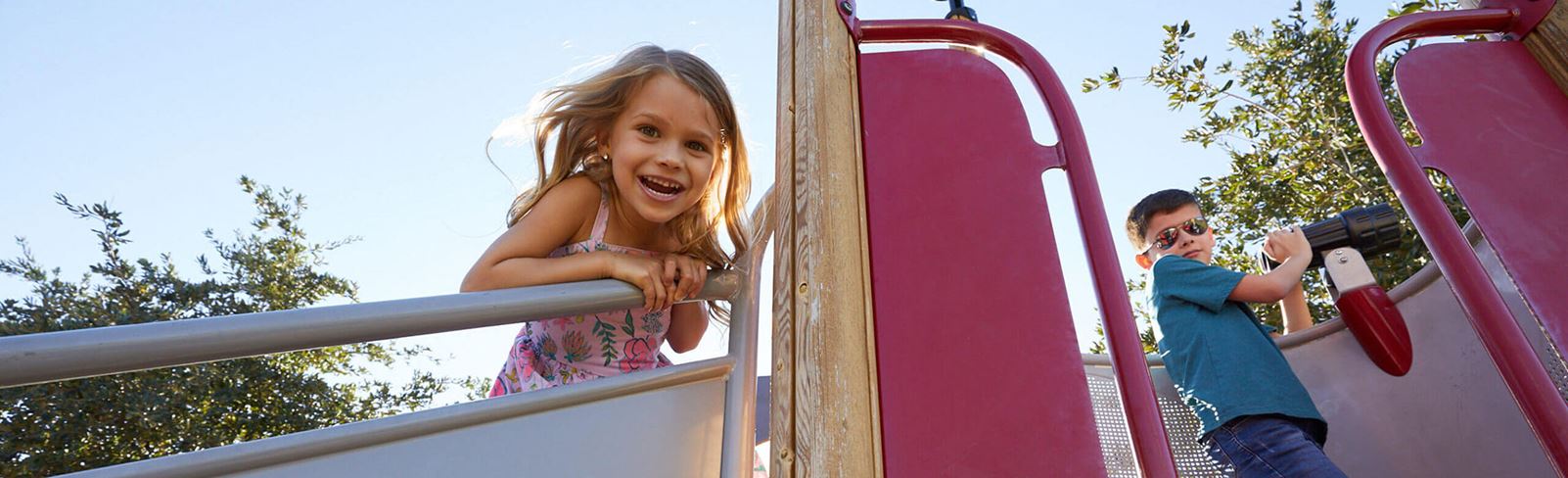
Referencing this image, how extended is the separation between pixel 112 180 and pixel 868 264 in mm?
7762

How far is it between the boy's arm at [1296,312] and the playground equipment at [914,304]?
2.01 feet

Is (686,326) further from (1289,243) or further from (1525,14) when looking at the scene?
Answer: (1525,14)

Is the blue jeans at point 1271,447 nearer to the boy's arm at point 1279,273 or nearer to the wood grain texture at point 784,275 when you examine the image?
the boy's arm at point 1279,273

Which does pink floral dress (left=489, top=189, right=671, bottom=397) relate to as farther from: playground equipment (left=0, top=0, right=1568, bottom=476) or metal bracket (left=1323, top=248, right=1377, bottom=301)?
metal bracket (left=1323, top=248, right=1377, bottom=301)

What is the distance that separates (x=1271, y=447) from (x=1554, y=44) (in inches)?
36.2

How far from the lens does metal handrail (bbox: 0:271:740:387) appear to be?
0.73 m

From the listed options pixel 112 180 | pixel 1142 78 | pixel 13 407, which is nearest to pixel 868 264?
pixel 1142 78

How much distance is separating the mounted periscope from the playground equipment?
0.87 feet

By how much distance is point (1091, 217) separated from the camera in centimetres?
135

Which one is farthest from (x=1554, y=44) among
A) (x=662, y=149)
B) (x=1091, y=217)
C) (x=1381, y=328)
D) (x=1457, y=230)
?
(x=662, y=149)

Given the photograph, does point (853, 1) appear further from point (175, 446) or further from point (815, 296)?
point (175, 446)

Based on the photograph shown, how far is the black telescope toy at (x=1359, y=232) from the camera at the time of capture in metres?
2.13

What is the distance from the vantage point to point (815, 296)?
106 cm

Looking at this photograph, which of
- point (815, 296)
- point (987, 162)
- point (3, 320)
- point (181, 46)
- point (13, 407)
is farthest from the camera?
point (181, 46)
